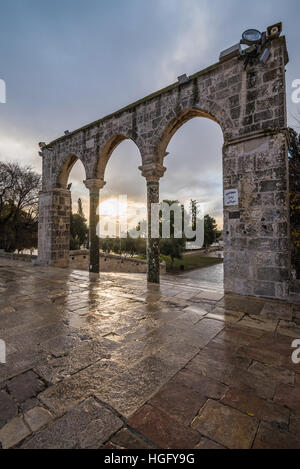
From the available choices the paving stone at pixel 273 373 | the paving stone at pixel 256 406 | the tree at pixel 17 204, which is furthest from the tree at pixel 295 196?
the tree at pixel 17 204

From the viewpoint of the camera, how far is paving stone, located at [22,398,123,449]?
102 centimetres

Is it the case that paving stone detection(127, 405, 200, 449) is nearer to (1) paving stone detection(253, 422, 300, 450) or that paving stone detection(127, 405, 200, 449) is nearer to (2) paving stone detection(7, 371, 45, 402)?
(1) paving stone detection(253, 422, 300, 450)

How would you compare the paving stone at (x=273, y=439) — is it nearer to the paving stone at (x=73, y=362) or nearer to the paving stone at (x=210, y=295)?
the paving stone at (x=73, y=362)

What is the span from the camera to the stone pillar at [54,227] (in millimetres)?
7676

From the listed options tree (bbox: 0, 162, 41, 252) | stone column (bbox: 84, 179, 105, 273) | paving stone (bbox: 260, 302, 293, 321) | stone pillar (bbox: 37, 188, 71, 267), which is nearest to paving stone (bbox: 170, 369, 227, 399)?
paving stone (bbox: 260, 302, 293, 321)

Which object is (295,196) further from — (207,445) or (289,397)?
(207,445)

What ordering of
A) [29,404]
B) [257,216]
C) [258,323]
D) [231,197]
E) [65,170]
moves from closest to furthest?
[29,404] < [258,323] < [257,216] < [231,197] < [65,170]

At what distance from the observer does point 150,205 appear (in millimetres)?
5039

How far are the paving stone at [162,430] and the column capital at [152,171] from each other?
4.53m

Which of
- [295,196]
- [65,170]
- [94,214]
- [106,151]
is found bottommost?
[94,214]

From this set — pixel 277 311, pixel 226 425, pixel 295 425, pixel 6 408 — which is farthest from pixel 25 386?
pixel 277 311

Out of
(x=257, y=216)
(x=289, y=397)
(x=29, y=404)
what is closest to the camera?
(x=29, y=404)

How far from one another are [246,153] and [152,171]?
2.09 meters

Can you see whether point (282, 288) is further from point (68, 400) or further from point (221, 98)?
point (221, 98)
